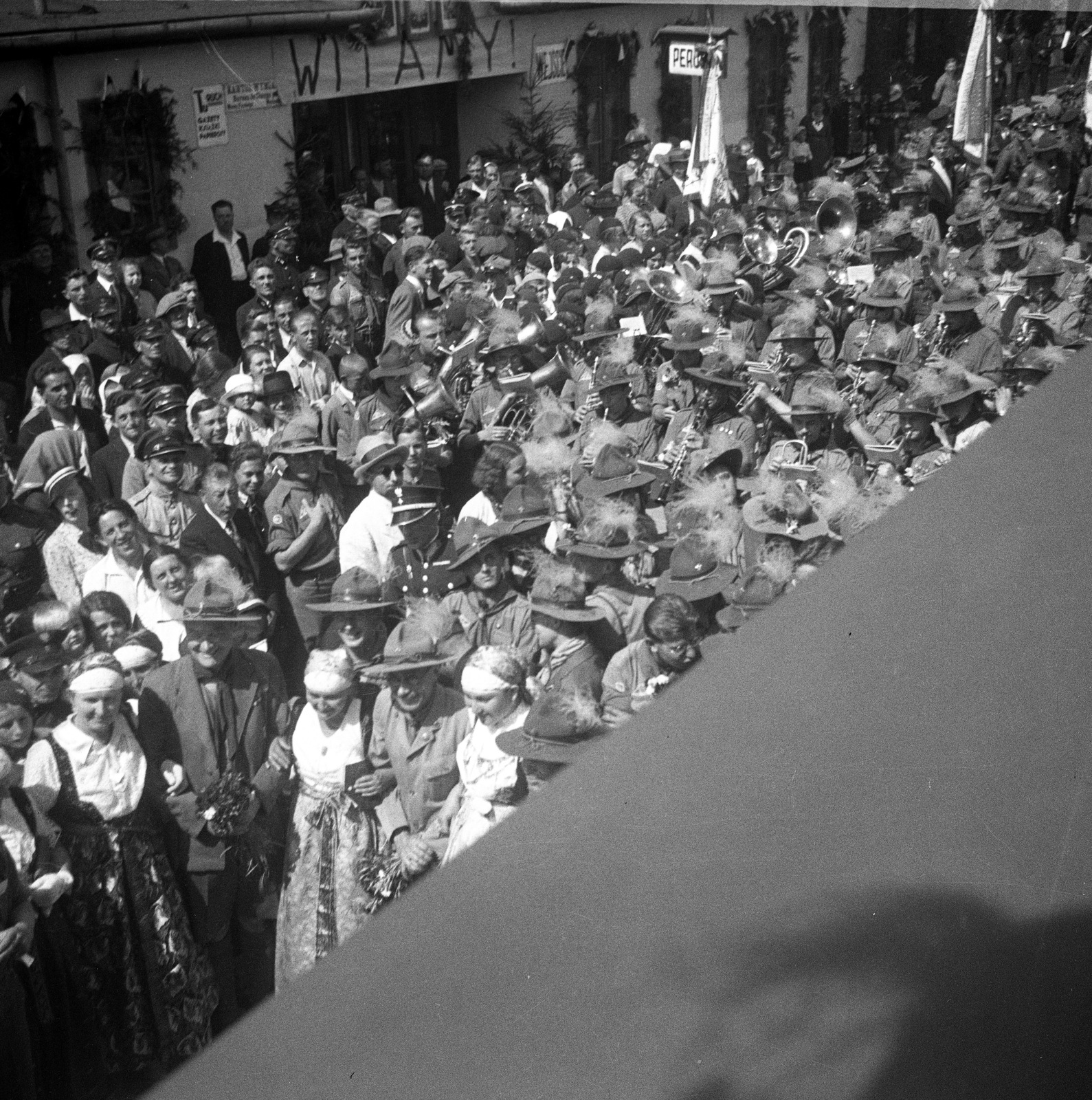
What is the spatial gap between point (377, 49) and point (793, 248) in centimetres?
317

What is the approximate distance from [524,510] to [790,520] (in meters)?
0.94

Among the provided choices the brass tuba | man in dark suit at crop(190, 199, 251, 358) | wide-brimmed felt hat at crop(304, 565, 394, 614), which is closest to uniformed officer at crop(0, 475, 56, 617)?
wide-brimmed felt hat at crop(304, 565, 394, 614)

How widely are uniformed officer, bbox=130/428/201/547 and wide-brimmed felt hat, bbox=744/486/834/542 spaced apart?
1.97 m

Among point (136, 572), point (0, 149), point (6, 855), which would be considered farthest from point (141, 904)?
point (0, 149)

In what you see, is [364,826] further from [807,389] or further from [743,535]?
[807,389]

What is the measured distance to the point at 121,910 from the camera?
3.15 metres

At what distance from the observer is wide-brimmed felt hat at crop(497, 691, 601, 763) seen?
2.70m

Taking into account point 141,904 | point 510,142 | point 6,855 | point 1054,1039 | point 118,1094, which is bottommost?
point 118,1094

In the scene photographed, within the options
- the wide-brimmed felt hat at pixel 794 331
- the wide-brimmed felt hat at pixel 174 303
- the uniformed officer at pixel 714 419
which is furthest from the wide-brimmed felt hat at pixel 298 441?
the wide-brimmed felt hat at pixel 794 331

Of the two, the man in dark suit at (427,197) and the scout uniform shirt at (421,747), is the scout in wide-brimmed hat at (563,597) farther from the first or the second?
the man in dark suit at (427,197)

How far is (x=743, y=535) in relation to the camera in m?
4.40

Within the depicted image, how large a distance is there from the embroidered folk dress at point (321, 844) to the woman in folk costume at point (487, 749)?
290 mm

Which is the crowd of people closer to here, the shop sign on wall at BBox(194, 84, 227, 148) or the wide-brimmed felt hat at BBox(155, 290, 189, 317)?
the wide-brimmed felt hat at BBox(155, 290, 189, 317)

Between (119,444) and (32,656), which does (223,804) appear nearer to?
(32,656)
